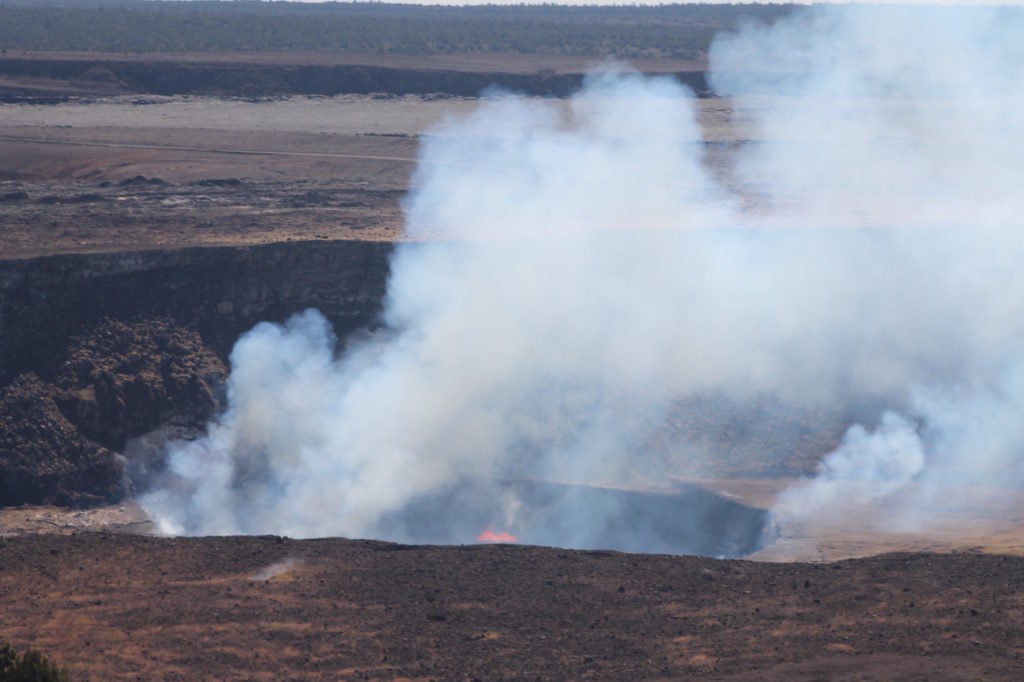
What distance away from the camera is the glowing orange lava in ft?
79.7

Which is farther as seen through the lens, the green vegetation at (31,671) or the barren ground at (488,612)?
the barren ground at (488,612)

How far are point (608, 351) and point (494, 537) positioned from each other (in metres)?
6.12

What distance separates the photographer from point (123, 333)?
89.7 feet

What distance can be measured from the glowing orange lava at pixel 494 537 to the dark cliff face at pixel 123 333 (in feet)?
20.6

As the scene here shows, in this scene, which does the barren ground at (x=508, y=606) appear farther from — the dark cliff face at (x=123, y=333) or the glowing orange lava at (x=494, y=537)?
the glowing orange lava at (x=494, y=537)

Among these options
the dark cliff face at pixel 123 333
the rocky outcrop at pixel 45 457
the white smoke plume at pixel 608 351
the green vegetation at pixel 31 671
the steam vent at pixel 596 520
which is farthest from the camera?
the white smoke plume at pixel 608 351

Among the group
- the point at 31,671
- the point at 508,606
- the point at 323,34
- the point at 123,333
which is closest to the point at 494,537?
the point at 508,606

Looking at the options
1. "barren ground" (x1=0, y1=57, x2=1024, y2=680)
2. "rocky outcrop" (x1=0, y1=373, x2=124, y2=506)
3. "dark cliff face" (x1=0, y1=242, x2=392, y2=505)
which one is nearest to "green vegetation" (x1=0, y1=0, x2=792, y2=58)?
"dark cliff face" (x1=0, y1=242, x2=392, y2=505)

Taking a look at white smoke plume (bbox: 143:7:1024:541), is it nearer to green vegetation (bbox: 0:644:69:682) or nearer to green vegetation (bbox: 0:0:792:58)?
green vegetation (bbox: 0:644:69:682)

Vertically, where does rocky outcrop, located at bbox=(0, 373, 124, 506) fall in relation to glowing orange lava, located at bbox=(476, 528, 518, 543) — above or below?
above

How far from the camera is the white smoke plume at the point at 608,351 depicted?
25953mm

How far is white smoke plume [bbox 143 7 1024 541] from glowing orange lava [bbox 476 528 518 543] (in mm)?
571

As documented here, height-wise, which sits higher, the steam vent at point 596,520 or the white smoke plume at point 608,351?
the white smoke plume at point 608,351

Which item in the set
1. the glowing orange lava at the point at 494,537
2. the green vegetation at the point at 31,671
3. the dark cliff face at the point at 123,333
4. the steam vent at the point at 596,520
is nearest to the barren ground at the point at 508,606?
the steam vent at the point at 596,520
